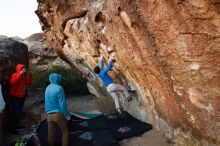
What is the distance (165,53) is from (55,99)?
2736 mm

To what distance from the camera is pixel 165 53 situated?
5.97m

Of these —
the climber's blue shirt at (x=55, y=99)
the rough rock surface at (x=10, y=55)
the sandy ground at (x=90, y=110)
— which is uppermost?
the rough rock surface at (x=10, y=55)

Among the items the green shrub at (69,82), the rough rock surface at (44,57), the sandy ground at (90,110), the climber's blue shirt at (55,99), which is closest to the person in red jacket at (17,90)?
the sandy ground at (90,110)

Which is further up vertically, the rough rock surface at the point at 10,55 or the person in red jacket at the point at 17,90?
the rough rock surface at the point at 10,55

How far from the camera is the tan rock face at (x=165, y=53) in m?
5.02

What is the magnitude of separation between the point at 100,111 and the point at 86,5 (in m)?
4.00

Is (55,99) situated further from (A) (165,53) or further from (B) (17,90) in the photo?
(B) (17,90)

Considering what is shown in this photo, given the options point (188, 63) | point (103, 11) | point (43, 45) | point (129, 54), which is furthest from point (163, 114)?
point (43, 45)

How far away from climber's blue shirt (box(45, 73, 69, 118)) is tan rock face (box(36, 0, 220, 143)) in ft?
6.32

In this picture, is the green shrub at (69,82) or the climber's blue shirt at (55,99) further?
the green shrub at (69,82)

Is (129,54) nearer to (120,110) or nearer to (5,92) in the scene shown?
(120,110)

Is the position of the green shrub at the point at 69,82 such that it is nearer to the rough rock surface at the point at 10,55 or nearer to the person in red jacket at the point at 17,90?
the rough rock surface at the point at 10,55

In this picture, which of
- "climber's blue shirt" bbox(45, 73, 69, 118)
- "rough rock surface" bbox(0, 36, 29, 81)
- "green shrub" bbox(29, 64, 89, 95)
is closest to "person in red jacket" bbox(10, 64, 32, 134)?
"rough rock surface" bbox(0, 36, 29, 81)

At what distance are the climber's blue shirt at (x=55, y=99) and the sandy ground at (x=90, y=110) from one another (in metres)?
1.96
